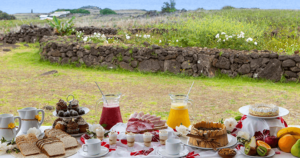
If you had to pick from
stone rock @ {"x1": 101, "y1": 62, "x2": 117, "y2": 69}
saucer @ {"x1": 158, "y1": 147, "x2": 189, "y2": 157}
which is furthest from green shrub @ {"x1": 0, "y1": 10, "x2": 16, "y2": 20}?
saucer @ {"x1": 158, "y1": 147, "x2": 189, "y2": 157}

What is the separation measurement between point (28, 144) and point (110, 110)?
1.96 feet

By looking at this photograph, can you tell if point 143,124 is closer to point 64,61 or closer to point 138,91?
point 138,91

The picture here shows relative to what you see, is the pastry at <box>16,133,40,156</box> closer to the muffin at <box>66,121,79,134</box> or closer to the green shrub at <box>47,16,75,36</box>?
the muffin at <box>66,121,79,134</box>

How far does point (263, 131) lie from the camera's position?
6.59 feet

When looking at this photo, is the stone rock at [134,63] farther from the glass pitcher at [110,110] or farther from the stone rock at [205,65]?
the glass pitcher at [110,110]

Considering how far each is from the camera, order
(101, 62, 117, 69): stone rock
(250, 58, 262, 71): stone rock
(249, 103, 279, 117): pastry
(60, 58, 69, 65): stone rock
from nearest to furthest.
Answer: (249, 103, 279, 117): pastry
(250, 58, 262, 71): stone rock
(101, 62, 117, 69): stone rock
(60, 58, 69, 65): stone rock

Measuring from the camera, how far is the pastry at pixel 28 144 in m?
1.84

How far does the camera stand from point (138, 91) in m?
7.34

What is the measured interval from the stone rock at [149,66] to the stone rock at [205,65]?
50.9 inches

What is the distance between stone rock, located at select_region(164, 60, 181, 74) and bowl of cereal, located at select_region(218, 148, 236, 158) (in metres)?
7.25

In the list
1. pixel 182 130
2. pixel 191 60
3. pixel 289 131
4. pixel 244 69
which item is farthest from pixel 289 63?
pixel 182 130

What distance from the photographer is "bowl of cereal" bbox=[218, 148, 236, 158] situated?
5.81 ft

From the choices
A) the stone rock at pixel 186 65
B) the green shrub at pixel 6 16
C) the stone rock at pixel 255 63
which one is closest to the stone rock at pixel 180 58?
the stone rock at pixel 186 65

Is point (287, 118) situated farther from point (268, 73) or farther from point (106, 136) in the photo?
point (106, 136)
